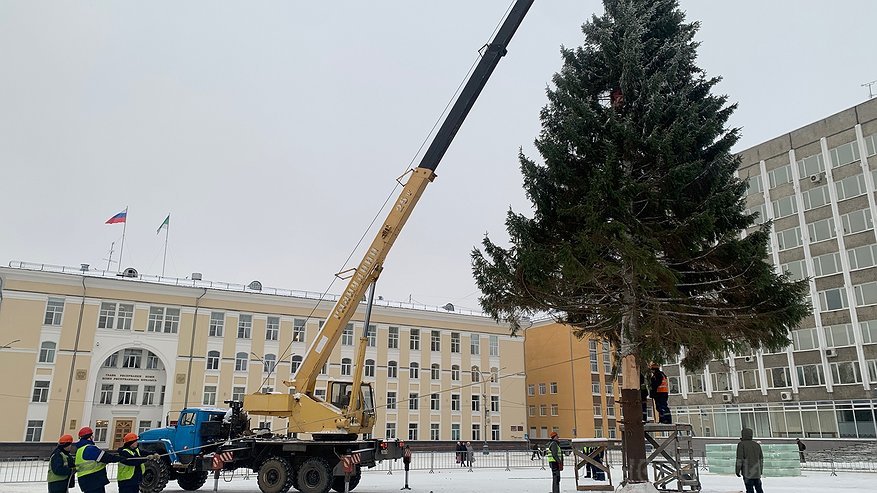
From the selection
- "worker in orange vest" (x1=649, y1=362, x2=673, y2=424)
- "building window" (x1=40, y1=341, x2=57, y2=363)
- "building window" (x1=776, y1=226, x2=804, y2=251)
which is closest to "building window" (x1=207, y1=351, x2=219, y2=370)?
"building window" (x1=40, y1=341, x2=57, y2=363)

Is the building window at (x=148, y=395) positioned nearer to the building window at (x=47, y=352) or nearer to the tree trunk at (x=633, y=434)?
the building window at (x=47, y=352)

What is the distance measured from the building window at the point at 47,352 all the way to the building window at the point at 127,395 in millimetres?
4983

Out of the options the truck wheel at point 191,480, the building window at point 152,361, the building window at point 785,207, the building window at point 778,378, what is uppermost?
the building window at point 785,207

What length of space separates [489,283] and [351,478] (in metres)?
7.92

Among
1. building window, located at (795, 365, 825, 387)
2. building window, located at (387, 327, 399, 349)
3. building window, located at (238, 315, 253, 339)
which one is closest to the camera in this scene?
building window, located at (795, 365, 825, 387)

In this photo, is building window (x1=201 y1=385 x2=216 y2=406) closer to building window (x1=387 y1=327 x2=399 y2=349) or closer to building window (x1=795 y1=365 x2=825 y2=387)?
building window (x1=387 y1=327 x2=399 y2=349)

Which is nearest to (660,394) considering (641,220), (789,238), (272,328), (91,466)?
(641,220)

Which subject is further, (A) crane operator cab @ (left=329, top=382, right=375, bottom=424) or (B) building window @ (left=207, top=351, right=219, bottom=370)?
(B) building window @ (left=207, top=351, right=219, bottom=370)

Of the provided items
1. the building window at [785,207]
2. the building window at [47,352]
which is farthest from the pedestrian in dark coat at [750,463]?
the building window at [47,352]

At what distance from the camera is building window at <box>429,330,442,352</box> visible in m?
56.9

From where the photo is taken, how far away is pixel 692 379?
1858 inches

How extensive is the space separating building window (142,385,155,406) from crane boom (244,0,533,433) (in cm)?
3204

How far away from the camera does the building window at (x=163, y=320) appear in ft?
153

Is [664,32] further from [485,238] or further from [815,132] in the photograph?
[815,132]
